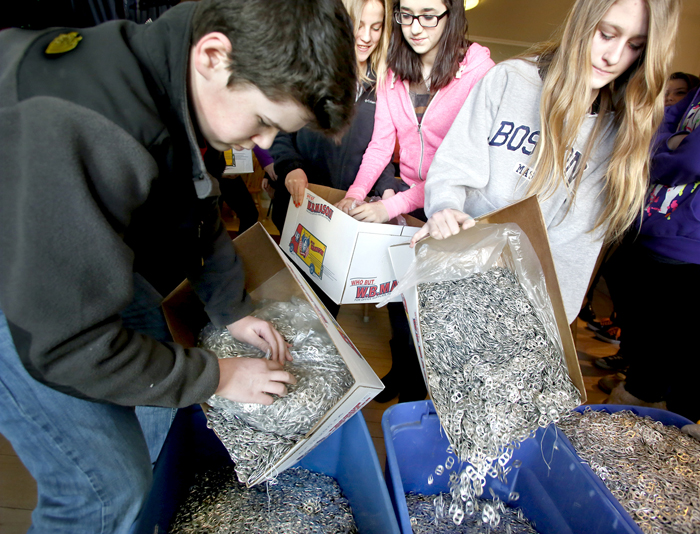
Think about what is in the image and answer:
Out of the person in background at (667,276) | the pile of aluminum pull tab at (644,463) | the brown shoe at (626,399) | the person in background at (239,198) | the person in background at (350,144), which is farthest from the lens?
the person in background at (239,198)

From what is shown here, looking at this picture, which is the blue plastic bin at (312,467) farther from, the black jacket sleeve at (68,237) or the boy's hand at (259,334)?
the black jacket sleeve at (68,237)

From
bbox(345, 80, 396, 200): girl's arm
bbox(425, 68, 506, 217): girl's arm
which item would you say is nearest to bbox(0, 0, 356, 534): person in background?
bbox(425, 68, 506, 217): girl's arm

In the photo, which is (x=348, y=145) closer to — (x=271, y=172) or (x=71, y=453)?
(x=271, y=172)

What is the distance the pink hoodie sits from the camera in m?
1.19

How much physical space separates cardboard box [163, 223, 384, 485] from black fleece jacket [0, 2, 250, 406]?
24cm

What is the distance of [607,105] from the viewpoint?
3.19 feet

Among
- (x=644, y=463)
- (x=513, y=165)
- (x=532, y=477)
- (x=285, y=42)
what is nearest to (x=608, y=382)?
(x=644, y=463)

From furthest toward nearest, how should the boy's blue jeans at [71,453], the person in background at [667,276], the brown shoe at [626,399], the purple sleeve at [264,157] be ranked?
the purple sleeve at [264,157] < the brown shoe at [626,399] < the person in background at [667,276] < the boy's blue jeans at [71,453]

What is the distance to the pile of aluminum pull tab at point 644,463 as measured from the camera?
2.74ft

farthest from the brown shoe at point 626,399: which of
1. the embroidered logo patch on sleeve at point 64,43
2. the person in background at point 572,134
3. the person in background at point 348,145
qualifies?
the embroidered logo patch on sleeve at point 64,43

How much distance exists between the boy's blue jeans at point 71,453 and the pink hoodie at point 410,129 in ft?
2.90

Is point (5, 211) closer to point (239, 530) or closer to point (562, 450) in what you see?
point (239, 530)

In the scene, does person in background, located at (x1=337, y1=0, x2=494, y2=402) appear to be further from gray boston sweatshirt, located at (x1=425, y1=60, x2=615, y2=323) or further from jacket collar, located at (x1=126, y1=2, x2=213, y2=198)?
jacket collar, located at (x1=126, y1=2, x2=213, y2=198)

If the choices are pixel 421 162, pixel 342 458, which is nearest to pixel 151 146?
pixel 342 458
